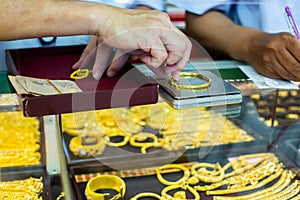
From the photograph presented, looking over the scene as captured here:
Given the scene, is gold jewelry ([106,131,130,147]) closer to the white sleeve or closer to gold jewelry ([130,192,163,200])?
gold jewelry ([130,192,163,200])

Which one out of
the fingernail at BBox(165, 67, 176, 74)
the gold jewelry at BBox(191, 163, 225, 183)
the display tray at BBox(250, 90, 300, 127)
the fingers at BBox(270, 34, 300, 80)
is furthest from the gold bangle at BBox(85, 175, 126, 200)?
the fingers at BBox(270, 34, 300, 80)

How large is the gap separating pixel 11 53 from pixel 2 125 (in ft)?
0.80

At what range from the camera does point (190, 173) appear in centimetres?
122

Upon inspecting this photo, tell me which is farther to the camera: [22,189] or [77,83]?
[22,189]

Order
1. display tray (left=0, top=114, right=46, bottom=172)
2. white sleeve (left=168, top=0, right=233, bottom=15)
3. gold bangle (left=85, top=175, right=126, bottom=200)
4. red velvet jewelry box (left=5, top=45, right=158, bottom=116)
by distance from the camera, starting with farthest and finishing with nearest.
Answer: white sleeve (left=168, top=0, right=233, bottom=15) → display tray (left=0, top=114, right=46, bottom=172) → gold bangle (left=85, top=175, right=126, bottom=200) → red velvet jewelry box (left=5, top=45, right=158, bottom=116)

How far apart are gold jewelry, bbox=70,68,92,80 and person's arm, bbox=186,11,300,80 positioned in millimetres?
532

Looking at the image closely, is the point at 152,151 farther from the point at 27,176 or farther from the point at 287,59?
the point at 287,59

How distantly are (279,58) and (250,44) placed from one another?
0.57ft

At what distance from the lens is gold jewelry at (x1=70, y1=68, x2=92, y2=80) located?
1.00 meters

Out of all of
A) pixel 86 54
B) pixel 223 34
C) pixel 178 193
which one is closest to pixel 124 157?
pixel 178 193

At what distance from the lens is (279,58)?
130 cm

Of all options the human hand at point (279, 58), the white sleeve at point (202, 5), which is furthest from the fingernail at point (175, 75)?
the white sleeve at point (202, 5)

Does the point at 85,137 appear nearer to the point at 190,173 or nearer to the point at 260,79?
the point at 190,173

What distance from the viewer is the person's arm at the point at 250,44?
128 centimetres
